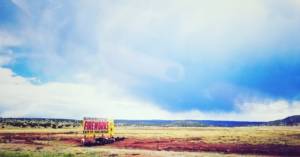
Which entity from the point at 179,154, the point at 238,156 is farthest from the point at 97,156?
the point at 238,156

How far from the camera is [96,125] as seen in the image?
197 ft

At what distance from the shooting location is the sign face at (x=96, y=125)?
194 feet

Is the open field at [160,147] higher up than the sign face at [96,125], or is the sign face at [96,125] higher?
the sign face at [96,125]

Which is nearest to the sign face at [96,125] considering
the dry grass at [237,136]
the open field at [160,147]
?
the open field at [160,147]

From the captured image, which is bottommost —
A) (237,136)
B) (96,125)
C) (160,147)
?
(237,136)

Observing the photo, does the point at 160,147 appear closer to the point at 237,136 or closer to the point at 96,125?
the point at 96,125

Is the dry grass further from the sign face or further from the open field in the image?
the sign face

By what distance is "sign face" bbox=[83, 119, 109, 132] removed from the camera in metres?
59.0

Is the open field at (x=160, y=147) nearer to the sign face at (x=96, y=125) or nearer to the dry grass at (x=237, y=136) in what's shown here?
the dry grass at (x=237, y=136)

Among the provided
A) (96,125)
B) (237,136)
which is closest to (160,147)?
(96,125)

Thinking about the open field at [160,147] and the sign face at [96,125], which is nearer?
the open field at [160,147]

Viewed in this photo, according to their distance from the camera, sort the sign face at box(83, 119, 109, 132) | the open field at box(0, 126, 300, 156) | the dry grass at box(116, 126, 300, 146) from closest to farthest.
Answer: the open field at box(0, 126, 300, 156), the sign face at box(83, 119, 109, 132), the dry grass at box(116, 126, 300, 146)

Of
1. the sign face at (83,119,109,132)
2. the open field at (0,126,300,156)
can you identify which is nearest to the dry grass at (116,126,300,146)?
the open field at (0,126,300,156)

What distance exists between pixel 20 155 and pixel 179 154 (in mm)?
15596
